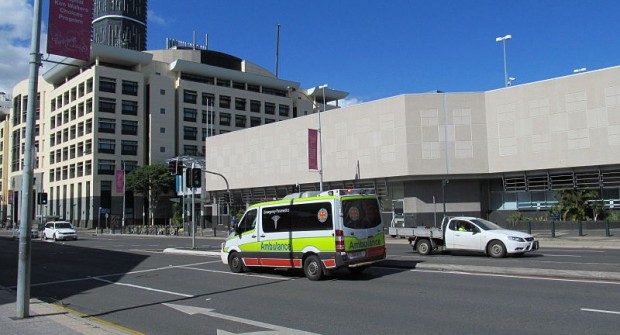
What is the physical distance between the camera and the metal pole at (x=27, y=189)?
8.85 m

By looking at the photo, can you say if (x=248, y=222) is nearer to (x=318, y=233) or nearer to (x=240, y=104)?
(x=318, y=233)

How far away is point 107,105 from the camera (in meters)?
83.2

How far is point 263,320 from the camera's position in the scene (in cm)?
908

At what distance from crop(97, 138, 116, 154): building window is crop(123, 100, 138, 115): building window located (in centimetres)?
533

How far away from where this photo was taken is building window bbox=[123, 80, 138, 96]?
85062 mm

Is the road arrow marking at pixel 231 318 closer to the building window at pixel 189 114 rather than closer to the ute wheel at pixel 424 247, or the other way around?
the ute wheel at pixel 424 247

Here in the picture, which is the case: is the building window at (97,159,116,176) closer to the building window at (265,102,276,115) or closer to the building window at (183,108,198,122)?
the building window at (183,108,198,122)

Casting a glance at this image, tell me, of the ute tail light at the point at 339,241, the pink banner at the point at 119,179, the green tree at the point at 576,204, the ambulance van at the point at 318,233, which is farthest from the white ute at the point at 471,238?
the pink banner at the point at 119,179

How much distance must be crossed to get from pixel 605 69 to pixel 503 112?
7.29m

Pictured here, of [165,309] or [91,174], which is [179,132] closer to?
[91,174]

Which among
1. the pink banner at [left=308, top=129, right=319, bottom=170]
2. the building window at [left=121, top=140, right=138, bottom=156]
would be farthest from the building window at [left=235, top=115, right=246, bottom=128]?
the pink banner at [left=308, top=129, right=319, bottom=170]

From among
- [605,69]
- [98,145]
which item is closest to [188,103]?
[98,145]

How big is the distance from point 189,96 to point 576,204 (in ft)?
234

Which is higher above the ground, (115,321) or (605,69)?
(605,69)
